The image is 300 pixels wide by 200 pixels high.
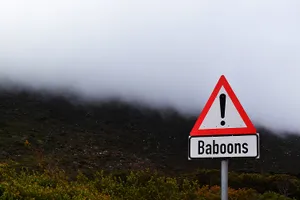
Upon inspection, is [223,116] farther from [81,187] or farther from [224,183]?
[81,187]

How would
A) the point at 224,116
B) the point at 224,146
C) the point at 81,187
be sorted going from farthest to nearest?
the point at 81,187 → the point at 224,116 → the point at 224,146

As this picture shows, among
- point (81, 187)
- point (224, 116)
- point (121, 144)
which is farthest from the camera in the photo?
point (121, 144)

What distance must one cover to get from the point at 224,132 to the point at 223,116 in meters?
0.19

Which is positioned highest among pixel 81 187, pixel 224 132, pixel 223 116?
pixel 223 116

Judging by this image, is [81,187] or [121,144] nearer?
[81,187]

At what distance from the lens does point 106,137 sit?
4742 inches

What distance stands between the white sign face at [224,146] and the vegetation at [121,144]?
2735cm

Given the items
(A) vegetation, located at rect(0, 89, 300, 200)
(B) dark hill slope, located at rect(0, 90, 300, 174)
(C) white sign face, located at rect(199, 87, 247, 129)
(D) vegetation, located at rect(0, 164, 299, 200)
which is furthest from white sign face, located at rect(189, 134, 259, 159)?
(B) dark hill slope, located at rect(0, 90, 300, 174)

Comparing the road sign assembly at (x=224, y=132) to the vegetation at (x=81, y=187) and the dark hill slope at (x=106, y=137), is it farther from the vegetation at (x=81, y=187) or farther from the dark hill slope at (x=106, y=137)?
the dark hill slope at (x=106, y=137)

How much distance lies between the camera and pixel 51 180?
10.2 m

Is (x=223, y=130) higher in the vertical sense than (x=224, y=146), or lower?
higher

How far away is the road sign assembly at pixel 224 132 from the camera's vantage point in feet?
16.2

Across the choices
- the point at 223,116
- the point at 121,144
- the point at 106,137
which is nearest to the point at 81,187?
the point at 223,116

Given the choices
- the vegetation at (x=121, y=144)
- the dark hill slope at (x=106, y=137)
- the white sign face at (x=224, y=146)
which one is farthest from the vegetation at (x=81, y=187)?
the dark hill slope at (x=106, y=137)
